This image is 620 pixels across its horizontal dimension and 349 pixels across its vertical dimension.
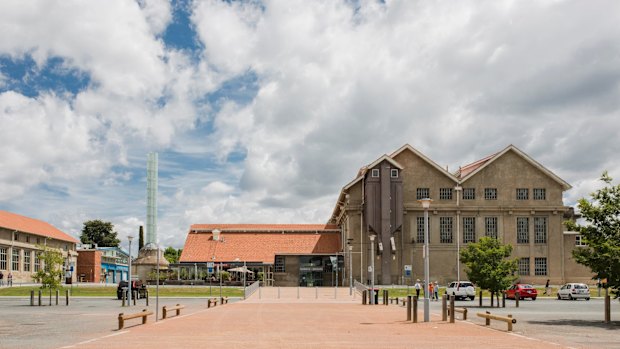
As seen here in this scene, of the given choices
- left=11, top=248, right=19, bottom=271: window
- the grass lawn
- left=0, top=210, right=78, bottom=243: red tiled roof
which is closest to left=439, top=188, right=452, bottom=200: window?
the grass lawn

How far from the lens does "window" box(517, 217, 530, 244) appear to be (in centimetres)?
7844

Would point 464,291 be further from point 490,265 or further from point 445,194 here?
point 445,194

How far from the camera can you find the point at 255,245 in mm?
86562

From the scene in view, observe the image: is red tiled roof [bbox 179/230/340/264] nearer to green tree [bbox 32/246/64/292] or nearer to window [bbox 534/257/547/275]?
window [bbox 534/257/547/275]

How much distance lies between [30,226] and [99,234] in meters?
51.5

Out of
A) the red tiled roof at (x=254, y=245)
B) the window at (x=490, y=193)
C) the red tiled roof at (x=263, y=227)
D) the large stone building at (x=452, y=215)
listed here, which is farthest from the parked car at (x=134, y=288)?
the window at (x=490, y=193)

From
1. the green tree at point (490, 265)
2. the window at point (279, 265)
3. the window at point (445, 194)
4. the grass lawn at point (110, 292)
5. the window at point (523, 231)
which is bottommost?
the grass lawn at point (110, 292)

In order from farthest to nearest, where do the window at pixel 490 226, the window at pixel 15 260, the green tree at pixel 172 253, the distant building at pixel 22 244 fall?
the green tree at pixel 172 253, the window at pixel 15 260, the distant building at pixel 22 244, the window at pixel 490 226

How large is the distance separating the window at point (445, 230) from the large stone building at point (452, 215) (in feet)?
→ 0.04

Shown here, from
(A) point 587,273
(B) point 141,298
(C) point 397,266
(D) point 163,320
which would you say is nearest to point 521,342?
(D) point 163,320

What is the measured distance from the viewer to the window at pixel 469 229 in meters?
77.9

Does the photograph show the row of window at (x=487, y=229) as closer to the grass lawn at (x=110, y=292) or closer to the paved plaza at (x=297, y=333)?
the grass lawn at (x=110, y=292)

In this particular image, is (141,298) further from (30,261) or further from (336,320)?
(30,261)

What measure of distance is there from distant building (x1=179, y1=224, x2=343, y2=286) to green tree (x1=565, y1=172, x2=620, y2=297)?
178ft
